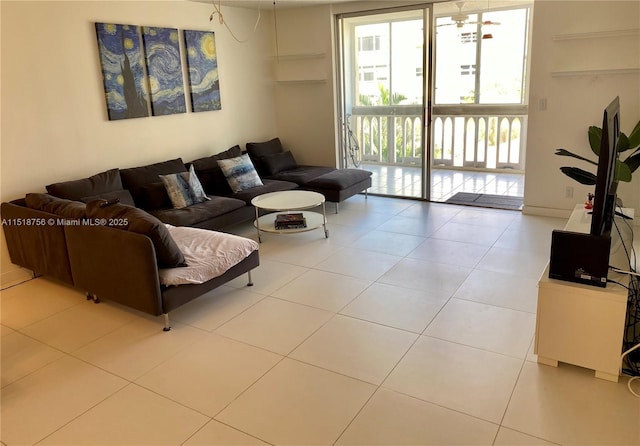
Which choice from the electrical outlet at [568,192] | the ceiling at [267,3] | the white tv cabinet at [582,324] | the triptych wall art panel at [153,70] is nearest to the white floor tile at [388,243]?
the electrical outlet at [568,192]

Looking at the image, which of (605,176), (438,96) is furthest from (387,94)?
(605,176)

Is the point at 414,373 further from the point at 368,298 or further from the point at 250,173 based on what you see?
the point at 250,173

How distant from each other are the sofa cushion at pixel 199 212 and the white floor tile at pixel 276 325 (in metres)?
1.29

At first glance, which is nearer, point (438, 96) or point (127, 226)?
point (127, 226)

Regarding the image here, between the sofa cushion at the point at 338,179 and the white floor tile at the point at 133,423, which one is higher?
the sofa cushion at the point at 338,179

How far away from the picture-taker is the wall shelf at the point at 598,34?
4.40m

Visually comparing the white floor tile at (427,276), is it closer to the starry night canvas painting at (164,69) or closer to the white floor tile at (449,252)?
the white floor tile at (449,252)

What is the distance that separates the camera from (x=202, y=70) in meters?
5.51

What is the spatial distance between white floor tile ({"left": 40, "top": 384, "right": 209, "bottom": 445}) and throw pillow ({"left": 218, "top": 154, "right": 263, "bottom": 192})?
→ 3.07 metres

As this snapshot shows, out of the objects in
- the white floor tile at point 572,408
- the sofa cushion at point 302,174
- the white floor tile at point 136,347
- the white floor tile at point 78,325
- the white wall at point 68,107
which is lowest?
the white floor tile at point 572,408

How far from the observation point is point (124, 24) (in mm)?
4633

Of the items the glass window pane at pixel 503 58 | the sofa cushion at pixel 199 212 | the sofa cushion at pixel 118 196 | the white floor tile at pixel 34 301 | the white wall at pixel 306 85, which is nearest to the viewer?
the white floor tile at pixel 34 301

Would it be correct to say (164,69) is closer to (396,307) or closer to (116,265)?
(116,265)

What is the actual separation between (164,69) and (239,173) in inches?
51.6
